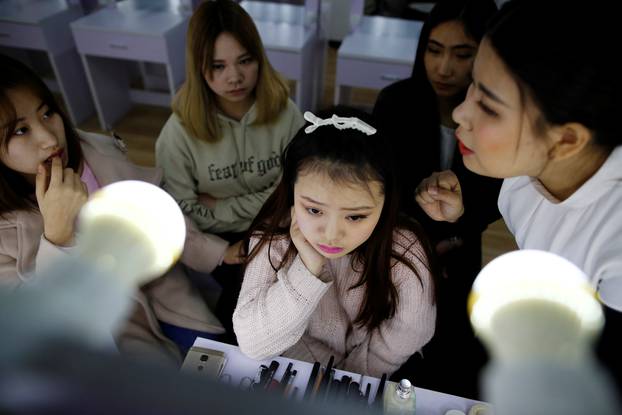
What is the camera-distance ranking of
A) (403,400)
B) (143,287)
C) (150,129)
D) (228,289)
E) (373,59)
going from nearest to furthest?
1. (403,400)
2. (143,287)
3. (228,289)
4. (373,59)
5. (150,129)

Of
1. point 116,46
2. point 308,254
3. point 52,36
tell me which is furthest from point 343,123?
point 52,36

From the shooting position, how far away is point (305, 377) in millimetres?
952

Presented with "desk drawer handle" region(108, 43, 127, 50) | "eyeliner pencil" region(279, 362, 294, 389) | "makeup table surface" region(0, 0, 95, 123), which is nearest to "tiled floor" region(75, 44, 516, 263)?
"makeup table surface" region(0, 0, 95, 123)

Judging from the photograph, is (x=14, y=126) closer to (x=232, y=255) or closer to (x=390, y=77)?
(x=232, y=255)

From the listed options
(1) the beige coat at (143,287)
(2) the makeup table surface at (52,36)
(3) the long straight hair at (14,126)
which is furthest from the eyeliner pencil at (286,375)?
(2) the makeup table surface at (52,36)

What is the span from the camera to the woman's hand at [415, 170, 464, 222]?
1071 millimetres

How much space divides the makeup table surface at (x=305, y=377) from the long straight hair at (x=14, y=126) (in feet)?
1.96

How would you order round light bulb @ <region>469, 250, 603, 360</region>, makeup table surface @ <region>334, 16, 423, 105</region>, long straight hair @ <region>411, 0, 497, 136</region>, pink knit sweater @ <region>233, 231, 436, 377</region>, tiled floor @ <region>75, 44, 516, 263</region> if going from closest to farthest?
round light bulb @ <region>469, 250, 603, 360</region>, pink knit sweater @ <region>233, 231, 436, 377</region>, long straight hair @ <region>411, 0, 497, 136</region>, tiled floor @ <region>75, 44, 516, 263</region>, makeup table surface @ <region>334, 16, 423, 105</region>

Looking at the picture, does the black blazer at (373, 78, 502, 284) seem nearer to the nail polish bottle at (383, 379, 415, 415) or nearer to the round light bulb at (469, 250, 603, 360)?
the nail polish bottle at (383, 379, 415, 415)

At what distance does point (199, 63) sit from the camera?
1.41 meters

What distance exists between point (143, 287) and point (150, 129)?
212 cm

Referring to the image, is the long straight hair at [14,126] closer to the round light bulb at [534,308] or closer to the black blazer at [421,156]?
the black blazer at [421,156]

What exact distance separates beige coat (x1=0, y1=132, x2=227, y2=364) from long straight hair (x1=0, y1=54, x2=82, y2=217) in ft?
0.12

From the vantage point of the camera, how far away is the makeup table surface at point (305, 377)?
907mm
